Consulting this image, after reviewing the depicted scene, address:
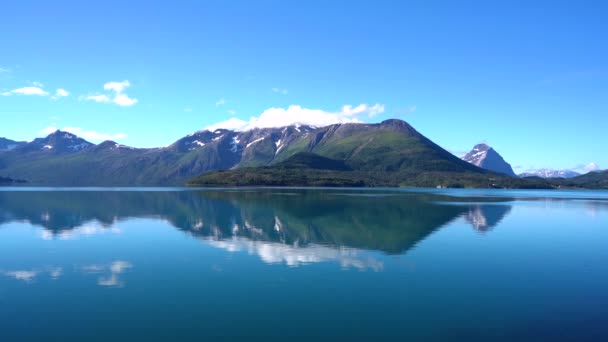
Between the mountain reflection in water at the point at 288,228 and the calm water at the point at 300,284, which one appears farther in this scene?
the mountain reflection in water at the point at 288,228

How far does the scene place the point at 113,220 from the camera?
57.6 meters

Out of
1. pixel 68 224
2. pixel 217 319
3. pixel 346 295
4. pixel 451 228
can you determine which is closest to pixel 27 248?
pixel 68 224

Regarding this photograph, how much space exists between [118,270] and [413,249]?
24.3 metres

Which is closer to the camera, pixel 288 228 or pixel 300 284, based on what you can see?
pixel 300 284

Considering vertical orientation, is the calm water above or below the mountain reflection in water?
below

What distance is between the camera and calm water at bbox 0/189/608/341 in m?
17.7

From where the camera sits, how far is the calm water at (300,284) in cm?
1770

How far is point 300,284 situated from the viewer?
24.5 metres

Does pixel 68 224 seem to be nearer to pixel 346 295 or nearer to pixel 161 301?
pixel 161 301

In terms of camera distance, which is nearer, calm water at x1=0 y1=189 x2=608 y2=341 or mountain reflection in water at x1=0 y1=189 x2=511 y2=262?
calm water at x1=0 y1=189 x2=608 y2=341

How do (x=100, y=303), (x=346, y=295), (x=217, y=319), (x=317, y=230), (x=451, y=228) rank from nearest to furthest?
(x=217, y=319) < (x=100, y=303) < (x=346, y=295) < (x=317, y=230) < (x=451, y=228)

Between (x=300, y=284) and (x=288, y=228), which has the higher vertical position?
(x=288, y=228)

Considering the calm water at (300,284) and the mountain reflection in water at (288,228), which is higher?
the mountain reflection in water at (288,228)

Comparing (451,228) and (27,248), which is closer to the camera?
(27,248)
